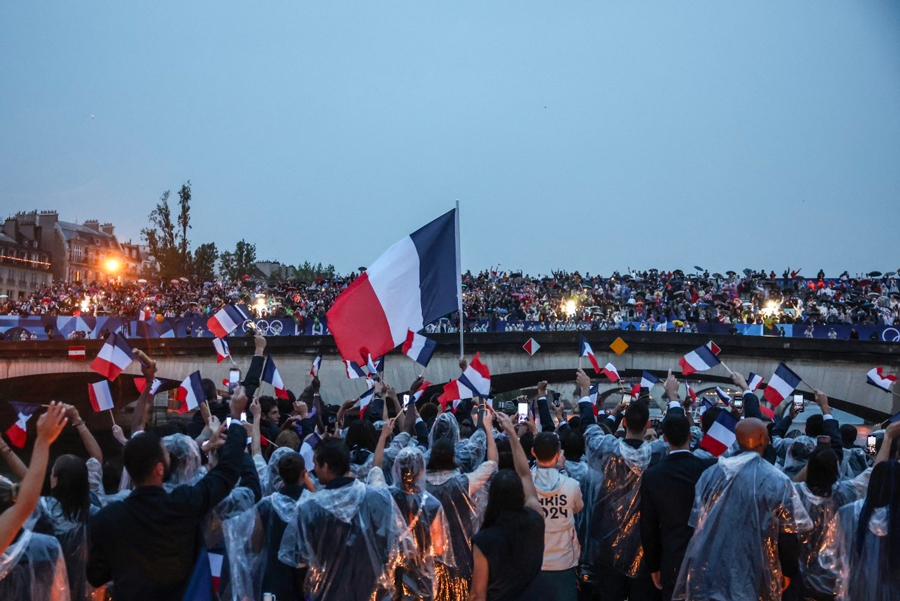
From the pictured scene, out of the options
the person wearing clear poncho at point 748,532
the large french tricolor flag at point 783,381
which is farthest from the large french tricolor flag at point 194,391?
the large french tricolor flag at point 783,381

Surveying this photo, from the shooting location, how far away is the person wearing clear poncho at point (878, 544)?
5.72m

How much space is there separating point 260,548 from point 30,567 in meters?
1.69

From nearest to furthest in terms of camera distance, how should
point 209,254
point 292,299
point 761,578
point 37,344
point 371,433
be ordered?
A: point 761,578
point 371,433
point 37,344
point 292,299
point 209,254

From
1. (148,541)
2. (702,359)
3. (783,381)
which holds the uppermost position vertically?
(702,359)

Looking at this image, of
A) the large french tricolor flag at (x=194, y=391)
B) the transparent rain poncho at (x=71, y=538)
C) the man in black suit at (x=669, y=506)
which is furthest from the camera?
the large french tricolor flag at (x=194, y=391)

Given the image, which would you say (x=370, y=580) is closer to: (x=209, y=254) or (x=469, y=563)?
(x=469, y=563)

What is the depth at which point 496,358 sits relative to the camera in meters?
35.7

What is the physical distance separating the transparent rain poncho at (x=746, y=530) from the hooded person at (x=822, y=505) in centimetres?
96

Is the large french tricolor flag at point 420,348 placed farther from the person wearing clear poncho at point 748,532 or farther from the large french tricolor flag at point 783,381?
the person wearing clear poncho at point 748,532

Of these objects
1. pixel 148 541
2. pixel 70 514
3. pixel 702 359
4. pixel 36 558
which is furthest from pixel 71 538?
pixel 702 359

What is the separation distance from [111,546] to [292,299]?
4016cm

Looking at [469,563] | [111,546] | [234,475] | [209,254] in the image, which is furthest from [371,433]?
[209,254]

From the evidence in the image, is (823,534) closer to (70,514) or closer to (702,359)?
(70,514)

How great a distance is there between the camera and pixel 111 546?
488 cm
